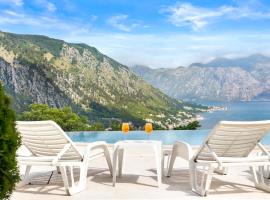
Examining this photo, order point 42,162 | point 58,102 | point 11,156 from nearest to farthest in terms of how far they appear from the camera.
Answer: point 11,156, point 42,162, point 58,102

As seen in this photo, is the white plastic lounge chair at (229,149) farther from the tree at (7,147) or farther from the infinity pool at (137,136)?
the infinity pool at (137,136)

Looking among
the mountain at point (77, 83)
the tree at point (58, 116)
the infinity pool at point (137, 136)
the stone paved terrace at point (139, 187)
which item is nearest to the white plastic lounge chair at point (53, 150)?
the stone paved terrace at point (139, 187)

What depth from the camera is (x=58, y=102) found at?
90625 millimetres

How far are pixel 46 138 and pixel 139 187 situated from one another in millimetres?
1155

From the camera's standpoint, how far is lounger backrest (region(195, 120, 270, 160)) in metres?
4.89

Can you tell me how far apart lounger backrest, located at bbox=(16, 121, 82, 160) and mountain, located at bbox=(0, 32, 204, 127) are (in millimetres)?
77804

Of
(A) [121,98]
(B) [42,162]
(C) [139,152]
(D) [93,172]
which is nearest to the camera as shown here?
(B) [42,162]

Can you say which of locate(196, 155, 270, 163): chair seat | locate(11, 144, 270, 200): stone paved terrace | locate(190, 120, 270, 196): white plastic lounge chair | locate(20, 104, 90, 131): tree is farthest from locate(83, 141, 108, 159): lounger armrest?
locate(20, 104, 90, 131): tree

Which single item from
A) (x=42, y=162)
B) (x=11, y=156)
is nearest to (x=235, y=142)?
(x=42, y=162)

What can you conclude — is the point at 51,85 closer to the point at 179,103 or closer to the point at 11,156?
the point at 179,103

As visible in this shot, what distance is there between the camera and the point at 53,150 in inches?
210

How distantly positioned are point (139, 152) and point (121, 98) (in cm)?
9462

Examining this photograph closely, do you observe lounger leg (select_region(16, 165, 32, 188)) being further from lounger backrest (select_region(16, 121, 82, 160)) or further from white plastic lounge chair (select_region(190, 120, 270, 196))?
white plastic lounge chair (select_region(190, 120, 270, 196))

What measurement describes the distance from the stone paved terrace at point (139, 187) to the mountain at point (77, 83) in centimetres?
7692
